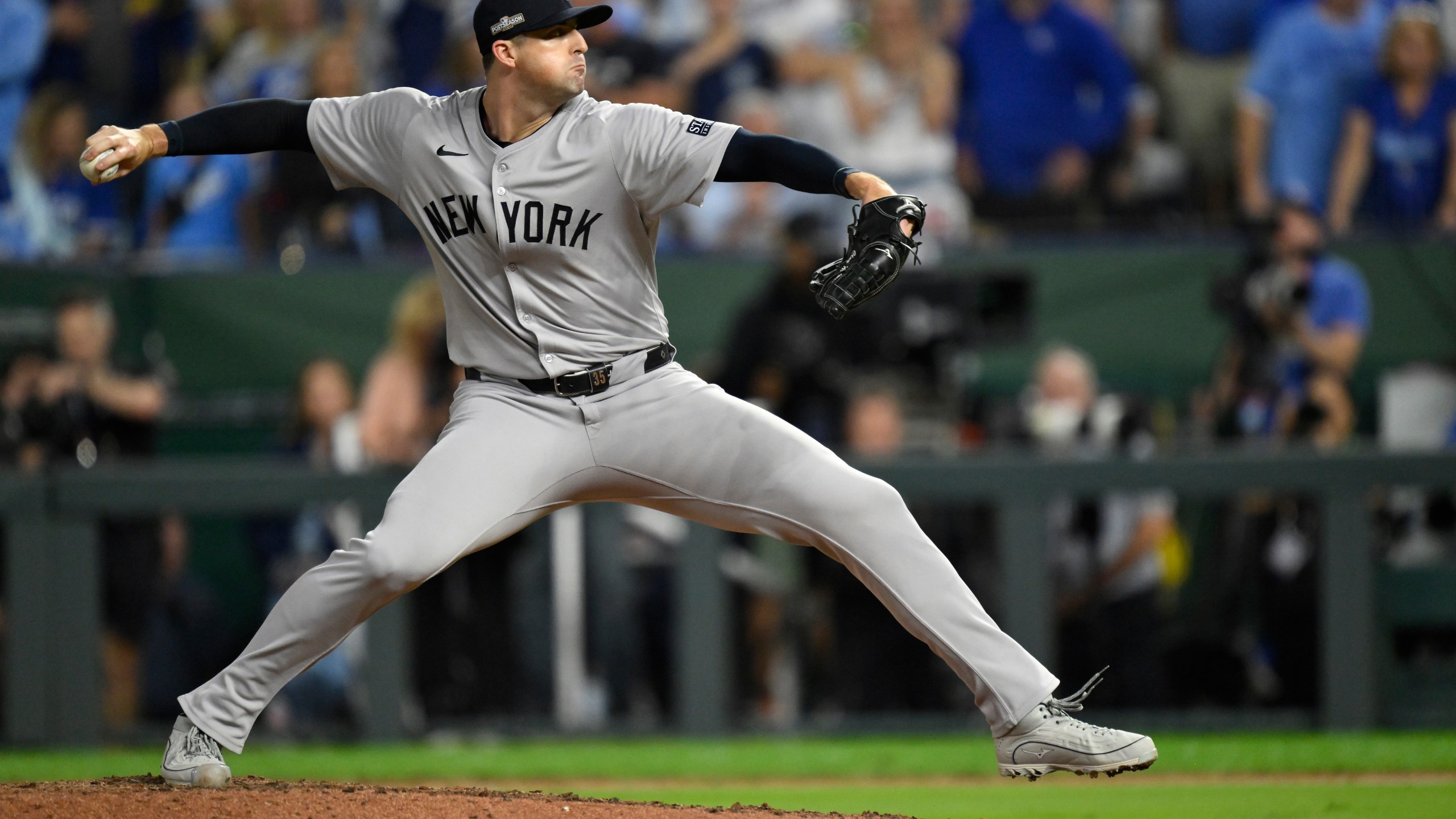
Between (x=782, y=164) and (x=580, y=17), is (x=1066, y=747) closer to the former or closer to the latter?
(x=782, y=164)

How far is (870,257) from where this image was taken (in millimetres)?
3477

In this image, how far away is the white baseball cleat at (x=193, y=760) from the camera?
3945 millimetres

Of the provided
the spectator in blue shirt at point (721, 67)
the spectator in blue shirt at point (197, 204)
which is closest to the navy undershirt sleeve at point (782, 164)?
the spectator in blue shirt at point (721, 67)

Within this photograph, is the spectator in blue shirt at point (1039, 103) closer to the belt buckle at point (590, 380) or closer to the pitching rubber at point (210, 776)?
the belt buckle at point (590, 380)

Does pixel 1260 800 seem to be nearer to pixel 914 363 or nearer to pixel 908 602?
pixel 908 602

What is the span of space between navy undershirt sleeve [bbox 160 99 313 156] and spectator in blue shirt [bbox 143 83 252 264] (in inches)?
201

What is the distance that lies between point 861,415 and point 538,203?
3781 millimetres

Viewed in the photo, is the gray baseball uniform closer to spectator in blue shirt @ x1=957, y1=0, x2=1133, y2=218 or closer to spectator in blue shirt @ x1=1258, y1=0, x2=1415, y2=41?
spectator in blue shirt @ x1=957, y1=0, x2=1133, y2=218

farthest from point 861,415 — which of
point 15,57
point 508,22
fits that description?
point 15,57

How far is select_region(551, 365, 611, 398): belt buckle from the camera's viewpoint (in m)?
3.90

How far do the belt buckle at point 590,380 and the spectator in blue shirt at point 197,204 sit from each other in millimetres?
5529

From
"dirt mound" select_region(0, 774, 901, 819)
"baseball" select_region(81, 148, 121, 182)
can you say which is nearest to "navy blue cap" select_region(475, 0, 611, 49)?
"baseball" select_region(81, 148, 121, 182)

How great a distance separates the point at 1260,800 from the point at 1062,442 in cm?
264

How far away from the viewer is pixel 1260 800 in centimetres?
507
